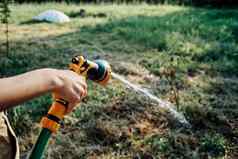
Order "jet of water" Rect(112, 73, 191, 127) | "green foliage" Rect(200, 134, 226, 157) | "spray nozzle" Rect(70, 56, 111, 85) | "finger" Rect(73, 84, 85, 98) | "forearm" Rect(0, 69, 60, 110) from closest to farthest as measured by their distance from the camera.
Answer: "forearm" Rect(0, 69, 60, 110) → "finger" Rect(73, 84, 85, 98) → "spray nozzle" Rect(70, 56, 111, 85) → "green foliage" Rect(200, 134, 226, 157) → "jet of water" Rect(112, 73, 191, 127)

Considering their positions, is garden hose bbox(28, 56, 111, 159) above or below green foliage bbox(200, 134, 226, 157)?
above

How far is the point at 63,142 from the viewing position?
11.3 feet

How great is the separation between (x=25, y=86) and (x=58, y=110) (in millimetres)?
188

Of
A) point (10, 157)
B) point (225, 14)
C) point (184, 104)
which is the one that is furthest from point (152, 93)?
point (225, 14)

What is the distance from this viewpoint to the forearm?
3.57 ft

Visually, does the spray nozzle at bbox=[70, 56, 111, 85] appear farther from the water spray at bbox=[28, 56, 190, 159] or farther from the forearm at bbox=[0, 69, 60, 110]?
the forearm at bbox=[0, 69, 60, 110]

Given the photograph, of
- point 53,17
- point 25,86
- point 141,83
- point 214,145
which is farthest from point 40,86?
point 53,17

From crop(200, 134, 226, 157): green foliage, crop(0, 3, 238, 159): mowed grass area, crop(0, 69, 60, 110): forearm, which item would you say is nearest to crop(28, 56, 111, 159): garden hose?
crop(0, 69, 60, 110): forearm

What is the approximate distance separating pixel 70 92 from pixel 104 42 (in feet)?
14.6

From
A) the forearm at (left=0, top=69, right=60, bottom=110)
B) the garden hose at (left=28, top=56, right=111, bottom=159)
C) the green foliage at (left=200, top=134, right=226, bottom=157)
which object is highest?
the forearm at (left=0, top=69, right=60, bottom=110)

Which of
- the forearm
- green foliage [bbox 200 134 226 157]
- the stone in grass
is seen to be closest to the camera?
the forearm

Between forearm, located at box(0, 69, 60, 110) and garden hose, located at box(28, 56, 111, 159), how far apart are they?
11cm

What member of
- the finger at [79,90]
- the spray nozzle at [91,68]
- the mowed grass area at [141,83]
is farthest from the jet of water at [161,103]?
the finger at [79,90]

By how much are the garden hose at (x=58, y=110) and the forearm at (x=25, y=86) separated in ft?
0.35
